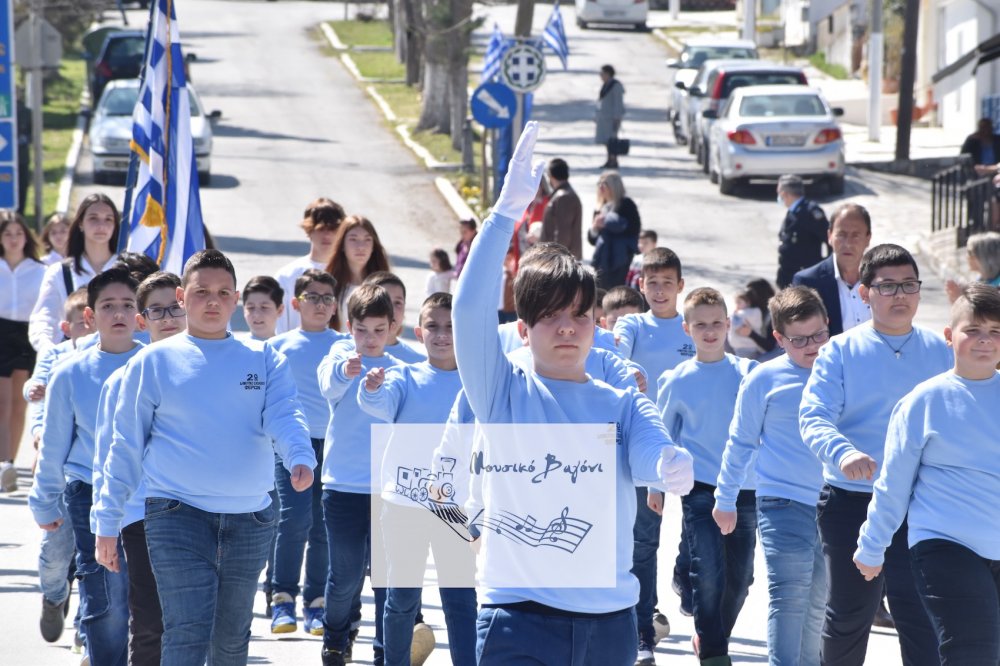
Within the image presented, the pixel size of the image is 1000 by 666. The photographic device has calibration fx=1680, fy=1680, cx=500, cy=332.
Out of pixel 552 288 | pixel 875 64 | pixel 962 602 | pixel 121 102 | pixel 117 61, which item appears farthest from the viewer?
pixel 117 61

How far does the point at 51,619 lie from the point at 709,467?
3.25 metres

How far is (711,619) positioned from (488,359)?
340 cm

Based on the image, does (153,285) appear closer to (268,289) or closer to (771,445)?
(268,289)

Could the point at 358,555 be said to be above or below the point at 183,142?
below

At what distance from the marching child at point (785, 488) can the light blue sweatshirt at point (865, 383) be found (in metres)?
0.41

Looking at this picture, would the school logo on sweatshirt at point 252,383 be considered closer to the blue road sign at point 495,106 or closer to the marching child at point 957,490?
the marching child at point 957,490

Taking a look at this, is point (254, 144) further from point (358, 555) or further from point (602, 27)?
point (358, 555)

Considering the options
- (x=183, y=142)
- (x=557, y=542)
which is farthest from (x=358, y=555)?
(x=183, y=142)

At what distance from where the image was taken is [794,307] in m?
7.11

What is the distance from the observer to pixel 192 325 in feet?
20.7

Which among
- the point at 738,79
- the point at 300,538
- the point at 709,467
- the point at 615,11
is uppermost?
the point at 615,11

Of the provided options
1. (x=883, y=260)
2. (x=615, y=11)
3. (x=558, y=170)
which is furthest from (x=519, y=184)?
(x=615, y=11)

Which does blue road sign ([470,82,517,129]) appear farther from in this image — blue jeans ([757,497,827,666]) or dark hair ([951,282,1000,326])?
dark hair ([951,282,1000,326])

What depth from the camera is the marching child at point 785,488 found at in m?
6.79
